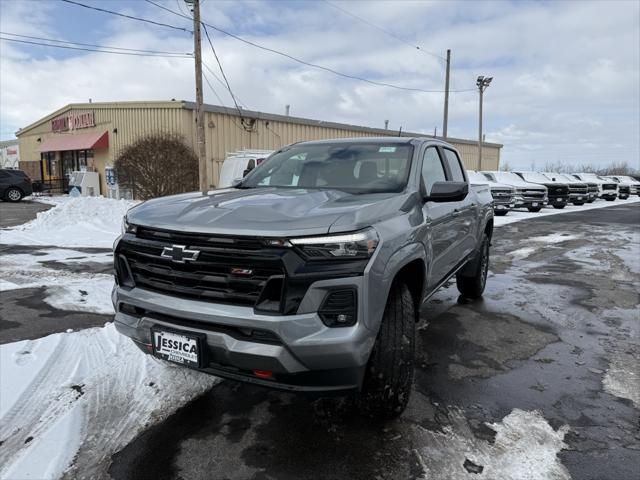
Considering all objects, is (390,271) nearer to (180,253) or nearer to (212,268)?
(212,268)


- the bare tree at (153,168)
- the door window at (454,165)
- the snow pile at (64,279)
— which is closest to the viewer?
the door window at (454,165)

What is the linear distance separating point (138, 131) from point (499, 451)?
73.2 ft

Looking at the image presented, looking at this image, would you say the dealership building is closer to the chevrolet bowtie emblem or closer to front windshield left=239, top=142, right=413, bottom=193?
front windshield left=239, top=142, right=413, bottom=193

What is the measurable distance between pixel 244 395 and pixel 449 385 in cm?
150

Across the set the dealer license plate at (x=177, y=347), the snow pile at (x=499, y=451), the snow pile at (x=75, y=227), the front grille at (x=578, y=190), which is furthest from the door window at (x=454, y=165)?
the front grille at (x=578, y=190)

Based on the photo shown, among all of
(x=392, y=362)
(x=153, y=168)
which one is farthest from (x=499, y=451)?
(x=153, y=168)

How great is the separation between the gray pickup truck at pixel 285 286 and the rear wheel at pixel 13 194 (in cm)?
2394

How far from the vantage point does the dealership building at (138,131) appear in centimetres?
2066

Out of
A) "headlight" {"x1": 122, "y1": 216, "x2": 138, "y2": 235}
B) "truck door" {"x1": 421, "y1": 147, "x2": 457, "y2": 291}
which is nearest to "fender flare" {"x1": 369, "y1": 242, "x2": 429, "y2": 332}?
"truck door" {"x1": 421, "y1": 147, "x2": 457, "y2": 291}

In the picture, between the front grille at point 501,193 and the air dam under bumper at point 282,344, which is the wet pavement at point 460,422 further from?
the front grille at point 501,193

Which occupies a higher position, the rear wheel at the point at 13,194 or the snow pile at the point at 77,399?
the rear wheel at the point at 13,194

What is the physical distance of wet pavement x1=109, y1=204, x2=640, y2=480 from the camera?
258 cm

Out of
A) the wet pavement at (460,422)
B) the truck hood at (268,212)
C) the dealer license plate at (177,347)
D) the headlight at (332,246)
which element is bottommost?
the wet pavement at (460,422)

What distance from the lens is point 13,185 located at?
75.0 feet
